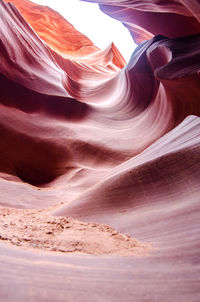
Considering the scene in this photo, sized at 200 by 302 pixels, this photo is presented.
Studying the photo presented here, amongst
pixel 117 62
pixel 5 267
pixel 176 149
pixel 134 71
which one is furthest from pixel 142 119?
pixel 117 62

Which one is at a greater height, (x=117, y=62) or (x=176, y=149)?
(x=117, y=62)

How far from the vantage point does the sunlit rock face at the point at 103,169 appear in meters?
0.69

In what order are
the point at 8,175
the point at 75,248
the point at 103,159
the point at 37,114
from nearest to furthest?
the point at 75,248
the point at 8,175
the point at 103,159
the point at 37,114

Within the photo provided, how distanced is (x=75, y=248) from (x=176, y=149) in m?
0.68

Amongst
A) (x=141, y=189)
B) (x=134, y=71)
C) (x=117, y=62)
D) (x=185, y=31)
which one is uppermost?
(x=117, y=62)

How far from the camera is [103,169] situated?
2.73 meters

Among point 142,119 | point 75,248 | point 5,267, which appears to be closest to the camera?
point 5,267

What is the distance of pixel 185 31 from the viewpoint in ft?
11.6

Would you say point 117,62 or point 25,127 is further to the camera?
point 117,62

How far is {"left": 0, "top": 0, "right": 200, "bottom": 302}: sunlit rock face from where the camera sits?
0.69m

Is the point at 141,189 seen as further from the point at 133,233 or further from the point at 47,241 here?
the point at 47,241

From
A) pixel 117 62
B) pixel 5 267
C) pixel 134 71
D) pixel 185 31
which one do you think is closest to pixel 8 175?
pixel 5 267

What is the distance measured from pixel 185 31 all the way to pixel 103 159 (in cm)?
195

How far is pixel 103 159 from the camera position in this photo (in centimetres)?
291
